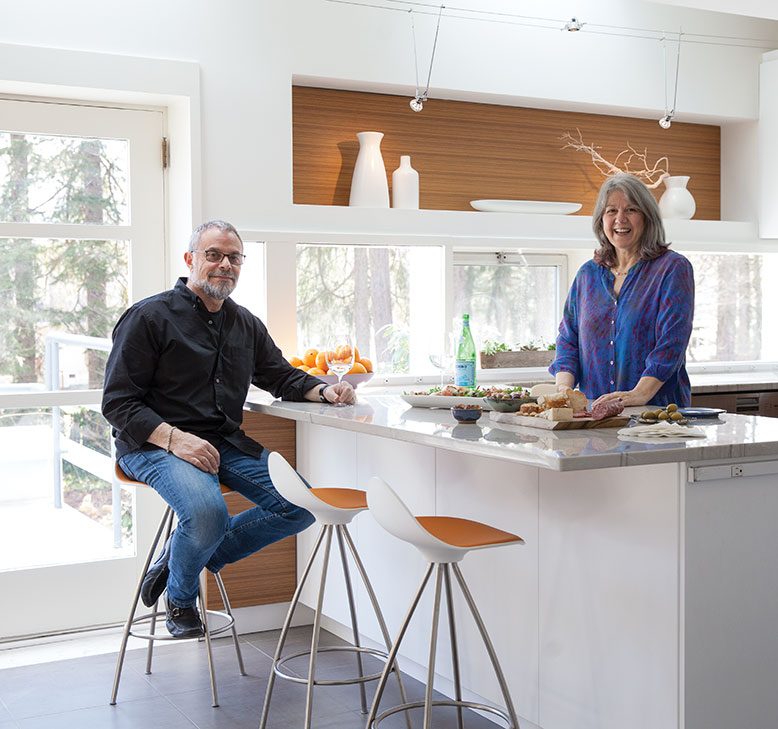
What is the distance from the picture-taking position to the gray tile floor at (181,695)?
11.1 feet

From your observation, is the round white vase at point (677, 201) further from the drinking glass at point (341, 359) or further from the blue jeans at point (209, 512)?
the blue jeans at point (209, 512)

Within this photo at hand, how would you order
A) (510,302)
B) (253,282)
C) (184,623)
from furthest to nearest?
(510,302)
(253,282)
(184,623)

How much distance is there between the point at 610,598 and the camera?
107 inches

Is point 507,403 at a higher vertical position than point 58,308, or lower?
lower

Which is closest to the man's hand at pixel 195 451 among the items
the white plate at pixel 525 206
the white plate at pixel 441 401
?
the white plate at pixel 441 401

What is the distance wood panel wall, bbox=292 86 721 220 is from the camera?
4.77 metres

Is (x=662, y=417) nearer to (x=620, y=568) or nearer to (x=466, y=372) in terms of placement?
(x=620, y=568)

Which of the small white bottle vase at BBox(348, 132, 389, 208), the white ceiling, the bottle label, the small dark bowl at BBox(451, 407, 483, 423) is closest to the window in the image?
the small white bottle vase at BBox(348, 132, 389, 208)

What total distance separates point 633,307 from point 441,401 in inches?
28.3

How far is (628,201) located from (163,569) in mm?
1940

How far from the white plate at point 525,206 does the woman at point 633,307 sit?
1304 mm

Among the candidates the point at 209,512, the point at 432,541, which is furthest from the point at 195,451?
the point at 432,541

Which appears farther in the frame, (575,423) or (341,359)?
(341,359)

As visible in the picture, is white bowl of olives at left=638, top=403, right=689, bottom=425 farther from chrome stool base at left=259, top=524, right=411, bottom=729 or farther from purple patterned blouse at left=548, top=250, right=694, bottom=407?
chrome stool base at left=259, top=524, right=411, bottom=729
